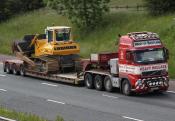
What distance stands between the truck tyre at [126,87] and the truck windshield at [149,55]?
51.0 inches

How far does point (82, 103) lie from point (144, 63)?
156 inches

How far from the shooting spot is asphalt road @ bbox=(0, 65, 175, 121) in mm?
23094

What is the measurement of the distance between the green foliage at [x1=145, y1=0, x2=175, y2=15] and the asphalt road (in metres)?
16.4

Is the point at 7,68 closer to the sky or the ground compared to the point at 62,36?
closer to the ground

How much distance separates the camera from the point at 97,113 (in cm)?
2366

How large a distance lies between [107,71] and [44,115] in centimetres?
834

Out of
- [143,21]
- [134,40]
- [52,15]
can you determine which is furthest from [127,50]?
[52,15]

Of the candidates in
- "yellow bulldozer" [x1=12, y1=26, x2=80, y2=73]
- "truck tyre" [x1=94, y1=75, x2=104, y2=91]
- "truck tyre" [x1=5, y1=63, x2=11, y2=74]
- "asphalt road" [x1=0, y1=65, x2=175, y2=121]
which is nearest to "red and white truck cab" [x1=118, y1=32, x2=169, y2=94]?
"asphalt road" [x1=0, y1=65, x2=175, y2=121]

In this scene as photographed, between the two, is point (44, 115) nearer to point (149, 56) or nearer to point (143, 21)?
point (149, 56)

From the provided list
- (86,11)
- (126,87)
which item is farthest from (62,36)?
(86,11)

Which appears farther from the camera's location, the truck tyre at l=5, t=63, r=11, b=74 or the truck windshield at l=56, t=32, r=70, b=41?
the truck tyre at l=5, t=63, r=11, b=74

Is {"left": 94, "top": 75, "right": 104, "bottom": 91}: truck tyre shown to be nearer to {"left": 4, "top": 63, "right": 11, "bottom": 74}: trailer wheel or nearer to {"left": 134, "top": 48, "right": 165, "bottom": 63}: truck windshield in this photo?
{"left": 134, "top": 48, "right": 165, "bottom": 63}: truck windshield

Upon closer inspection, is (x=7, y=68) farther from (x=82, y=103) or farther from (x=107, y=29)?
(x=82, y=103)

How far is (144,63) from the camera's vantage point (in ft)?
93.7
